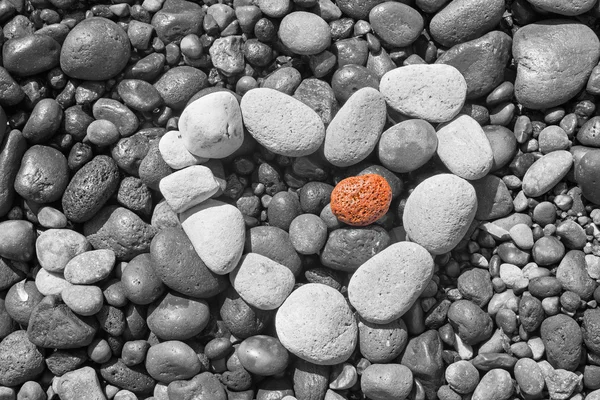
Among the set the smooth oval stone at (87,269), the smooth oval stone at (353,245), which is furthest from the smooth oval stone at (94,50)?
the smooth oval stone at (353,245)

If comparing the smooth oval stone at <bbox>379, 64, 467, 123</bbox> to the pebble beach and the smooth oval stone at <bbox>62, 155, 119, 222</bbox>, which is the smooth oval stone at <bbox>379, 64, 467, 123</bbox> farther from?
the smooth oval stone at <bbox>62, 155, 119, 222</bbox>

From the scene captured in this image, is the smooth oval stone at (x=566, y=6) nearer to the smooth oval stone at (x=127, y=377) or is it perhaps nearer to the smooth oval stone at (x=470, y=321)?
the smooth oval stone at (x=470, y=321)

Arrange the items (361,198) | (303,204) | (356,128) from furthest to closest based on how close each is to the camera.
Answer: (303,204) → (356,128) → (361,198)

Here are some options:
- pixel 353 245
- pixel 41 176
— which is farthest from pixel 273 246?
pixel 41 176

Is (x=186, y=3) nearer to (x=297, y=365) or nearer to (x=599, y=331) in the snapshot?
(x=297, y=365)

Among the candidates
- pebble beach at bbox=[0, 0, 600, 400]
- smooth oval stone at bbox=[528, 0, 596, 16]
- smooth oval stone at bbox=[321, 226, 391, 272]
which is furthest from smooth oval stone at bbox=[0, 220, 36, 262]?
smooth oval stone at bbox=[528, 0, 596, 16]

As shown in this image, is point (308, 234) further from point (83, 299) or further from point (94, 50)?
point (94, 50)
